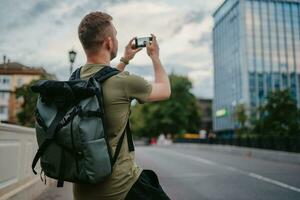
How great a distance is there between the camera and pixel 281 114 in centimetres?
3052

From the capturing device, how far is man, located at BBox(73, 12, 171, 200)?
1.98m

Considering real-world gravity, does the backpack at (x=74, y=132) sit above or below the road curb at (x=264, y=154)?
above

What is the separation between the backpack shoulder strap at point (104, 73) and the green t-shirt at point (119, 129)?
2cm

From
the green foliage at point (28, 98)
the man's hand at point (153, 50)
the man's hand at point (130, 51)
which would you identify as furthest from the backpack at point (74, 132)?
the green foliage at point (28, 98)

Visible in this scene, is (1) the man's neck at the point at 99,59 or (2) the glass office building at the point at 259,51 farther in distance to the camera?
(2) the glass office building at the point at 259,51

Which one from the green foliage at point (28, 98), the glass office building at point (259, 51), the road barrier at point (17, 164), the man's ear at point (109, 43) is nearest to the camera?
the man's ear at point (109, 43)

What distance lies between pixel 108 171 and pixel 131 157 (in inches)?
8.3

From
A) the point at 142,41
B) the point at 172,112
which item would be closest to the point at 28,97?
the point at 142,41

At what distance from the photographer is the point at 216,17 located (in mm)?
104312

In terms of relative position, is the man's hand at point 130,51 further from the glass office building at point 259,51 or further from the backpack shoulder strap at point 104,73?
the glass office building at point 259,51

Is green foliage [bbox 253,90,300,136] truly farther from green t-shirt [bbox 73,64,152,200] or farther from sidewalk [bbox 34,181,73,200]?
green t-shirt [bbox 73,64,152,200]

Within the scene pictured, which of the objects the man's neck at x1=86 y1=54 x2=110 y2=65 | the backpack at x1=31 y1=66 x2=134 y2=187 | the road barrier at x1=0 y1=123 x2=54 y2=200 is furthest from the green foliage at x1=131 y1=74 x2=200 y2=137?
the backpack at x1=31 y1=66 x2=134 y2=187

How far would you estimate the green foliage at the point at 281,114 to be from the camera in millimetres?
30141

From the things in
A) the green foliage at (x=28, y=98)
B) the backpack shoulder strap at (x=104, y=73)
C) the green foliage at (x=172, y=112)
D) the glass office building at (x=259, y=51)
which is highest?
the glass office building at (x=259, y=51)
